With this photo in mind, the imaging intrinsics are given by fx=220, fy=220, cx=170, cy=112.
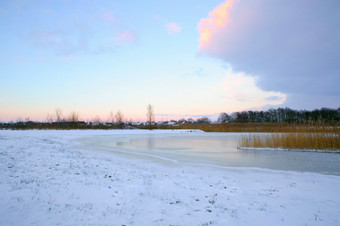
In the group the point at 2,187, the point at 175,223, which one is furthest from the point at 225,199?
the point at 2,187

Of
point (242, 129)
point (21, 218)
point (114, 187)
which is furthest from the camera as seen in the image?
point (242, 129)

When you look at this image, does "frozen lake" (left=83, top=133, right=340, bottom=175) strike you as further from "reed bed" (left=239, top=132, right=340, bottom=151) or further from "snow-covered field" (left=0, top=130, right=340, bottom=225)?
"snow-covered field" (left=0, top=130, right=340, bottom=225)

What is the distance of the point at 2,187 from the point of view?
4250 mm

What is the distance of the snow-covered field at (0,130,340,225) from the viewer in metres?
3.39

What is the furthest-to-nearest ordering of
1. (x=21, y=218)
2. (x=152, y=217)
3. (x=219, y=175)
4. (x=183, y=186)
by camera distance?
(x=219, y=175)
(x=183, y=186)
(x=152, y=217)
(x=21, y=218)

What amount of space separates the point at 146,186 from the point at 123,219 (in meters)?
1.81

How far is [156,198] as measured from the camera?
171 inches

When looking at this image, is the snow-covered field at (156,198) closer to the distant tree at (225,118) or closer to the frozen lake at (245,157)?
the frozen lake at (245,157)

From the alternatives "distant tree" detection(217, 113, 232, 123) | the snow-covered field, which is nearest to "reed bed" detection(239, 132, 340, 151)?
the snow-covered field

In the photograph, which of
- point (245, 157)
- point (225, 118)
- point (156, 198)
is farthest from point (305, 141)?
point (225, 118)

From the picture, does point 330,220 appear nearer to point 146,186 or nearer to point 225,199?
point 225,199

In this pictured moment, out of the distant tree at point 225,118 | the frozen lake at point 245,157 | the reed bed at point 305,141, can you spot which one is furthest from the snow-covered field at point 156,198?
the distant tree at point 225,118

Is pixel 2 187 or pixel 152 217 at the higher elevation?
pixel 2 187

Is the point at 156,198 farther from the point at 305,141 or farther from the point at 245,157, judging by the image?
the point at 305,141
